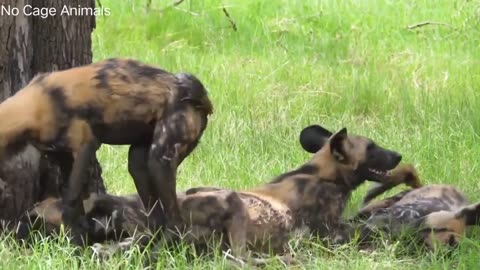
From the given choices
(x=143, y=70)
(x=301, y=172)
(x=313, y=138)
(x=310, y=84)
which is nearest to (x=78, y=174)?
(x=143, y=70)

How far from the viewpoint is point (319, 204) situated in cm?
657

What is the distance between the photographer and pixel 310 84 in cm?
977

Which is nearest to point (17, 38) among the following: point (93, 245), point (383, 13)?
point (93, 245)

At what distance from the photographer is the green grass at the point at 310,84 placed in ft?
24.0

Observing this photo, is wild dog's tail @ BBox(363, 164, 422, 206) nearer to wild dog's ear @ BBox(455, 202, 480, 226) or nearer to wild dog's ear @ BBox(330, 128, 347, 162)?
wild dog's ear @ BBox(330, 128, 347, 162)

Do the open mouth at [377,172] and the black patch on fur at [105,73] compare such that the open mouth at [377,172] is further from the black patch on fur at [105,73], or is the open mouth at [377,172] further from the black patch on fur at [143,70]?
the black patch on fur at [105,73]

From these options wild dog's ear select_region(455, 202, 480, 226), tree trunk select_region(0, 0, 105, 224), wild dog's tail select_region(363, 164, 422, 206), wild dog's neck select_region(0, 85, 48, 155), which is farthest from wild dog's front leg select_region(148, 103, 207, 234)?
wild dog's tail select_region(363, 164, 422, 206)

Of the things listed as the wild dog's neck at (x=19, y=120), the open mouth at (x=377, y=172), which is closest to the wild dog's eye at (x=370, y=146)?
the open mouth at (x=377, y=172)

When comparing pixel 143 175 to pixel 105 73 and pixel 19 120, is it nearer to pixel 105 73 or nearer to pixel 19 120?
pixel 105 73

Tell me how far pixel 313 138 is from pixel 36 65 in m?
1.70

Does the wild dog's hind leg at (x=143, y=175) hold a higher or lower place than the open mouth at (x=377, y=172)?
higher

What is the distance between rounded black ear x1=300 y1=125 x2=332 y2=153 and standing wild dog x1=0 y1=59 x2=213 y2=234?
113 centimetres

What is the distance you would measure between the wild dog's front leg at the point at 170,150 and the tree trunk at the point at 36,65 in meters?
0.44

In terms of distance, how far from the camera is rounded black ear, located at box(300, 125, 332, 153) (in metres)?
7.05
